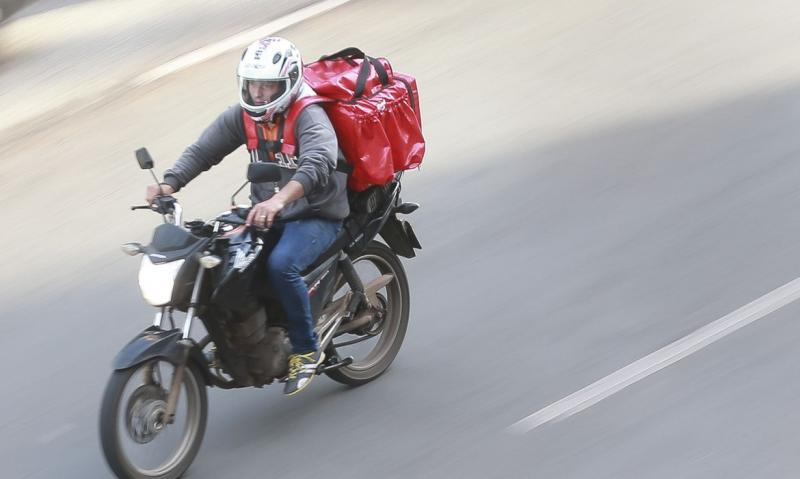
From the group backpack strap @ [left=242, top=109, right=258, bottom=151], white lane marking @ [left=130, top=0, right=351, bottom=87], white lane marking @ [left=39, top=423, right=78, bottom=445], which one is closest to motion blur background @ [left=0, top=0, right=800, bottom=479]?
white lane marking @ [left=39, top=423, right=78, bottom=445]

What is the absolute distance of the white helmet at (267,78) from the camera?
6.14 meters

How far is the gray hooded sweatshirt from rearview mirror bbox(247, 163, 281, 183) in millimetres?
356

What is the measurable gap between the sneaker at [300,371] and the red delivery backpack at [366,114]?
89 centimetres

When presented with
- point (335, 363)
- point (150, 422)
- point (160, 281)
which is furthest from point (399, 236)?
point (150, 422)

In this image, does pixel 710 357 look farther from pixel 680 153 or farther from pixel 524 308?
pixel 680 153

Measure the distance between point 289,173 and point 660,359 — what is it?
2211 millimetres

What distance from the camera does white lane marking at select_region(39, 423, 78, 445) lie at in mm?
6574

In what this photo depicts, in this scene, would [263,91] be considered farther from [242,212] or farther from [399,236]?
[399,236]

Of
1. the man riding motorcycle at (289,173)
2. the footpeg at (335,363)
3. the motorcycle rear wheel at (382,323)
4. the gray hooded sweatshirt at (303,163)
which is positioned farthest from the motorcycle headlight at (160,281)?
the motorcycle rear wheel at (382,323)

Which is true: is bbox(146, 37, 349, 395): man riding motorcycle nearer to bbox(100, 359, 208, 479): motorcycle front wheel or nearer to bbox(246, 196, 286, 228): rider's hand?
bbox(246, 196, 286, 228): rider's hand

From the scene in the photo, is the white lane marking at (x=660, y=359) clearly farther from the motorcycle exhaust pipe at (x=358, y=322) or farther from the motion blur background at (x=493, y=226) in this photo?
the motorcycle exhaust pipe at (x=358, y=322)

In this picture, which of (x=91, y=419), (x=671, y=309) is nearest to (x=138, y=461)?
(x=91, y=419)

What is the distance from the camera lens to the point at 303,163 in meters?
6.12

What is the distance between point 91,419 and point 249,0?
315 inches
